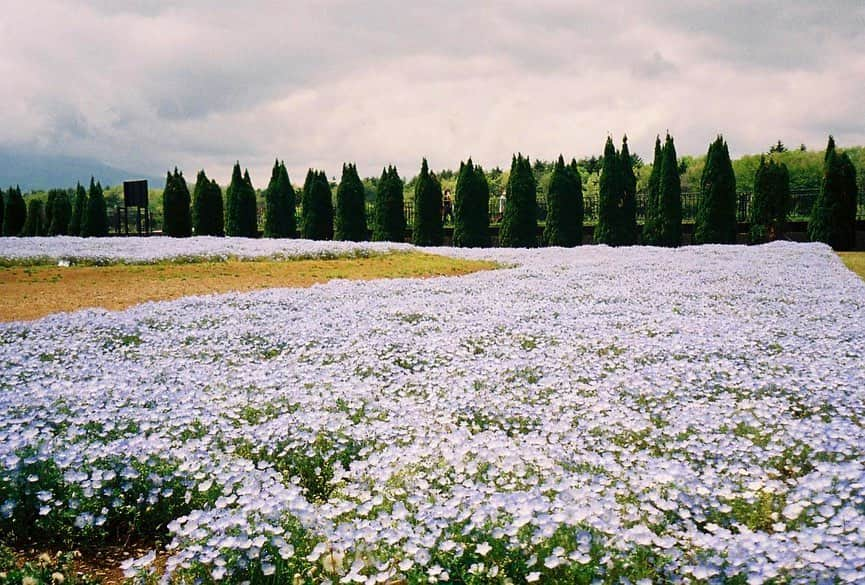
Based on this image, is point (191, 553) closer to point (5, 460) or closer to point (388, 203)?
point (5, 460)

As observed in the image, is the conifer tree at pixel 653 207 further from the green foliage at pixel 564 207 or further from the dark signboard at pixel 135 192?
the dark signboard at pixel 135 192

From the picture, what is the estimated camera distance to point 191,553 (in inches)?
142

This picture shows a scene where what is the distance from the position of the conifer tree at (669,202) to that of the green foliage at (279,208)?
18793 millimetres

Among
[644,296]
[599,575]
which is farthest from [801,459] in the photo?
[644,296]

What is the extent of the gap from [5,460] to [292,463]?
6.21ft

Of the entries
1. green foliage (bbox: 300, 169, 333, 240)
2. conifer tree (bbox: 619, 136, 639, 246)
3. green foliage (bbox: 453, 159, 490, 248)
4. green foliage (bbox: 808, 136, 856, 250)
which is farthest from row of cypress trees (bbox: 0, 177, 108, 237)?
green foliage (bbox: 808, 136, 856, 250)

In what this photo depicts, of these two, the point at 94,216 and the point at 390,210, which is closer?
the point at 390,210

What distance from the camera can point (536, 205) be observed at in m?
33.5

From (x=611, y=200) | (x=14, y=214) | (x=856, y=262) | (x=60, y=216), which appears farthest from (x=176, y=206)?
(x=856, y=262)

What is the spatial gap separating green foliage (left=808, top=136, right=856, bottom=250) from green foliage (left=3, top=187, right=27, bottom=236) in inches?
1985

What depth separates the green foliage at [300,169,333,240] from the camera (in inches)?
1437

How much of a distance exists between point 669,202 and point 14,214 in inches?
1775

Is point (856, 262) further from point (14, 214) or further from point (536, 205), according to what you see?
point (14, 214)

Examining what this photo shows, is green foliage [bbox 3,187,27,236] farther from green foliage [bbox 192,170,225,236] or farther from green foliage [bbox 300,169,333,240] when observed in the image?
green foliage [bbox 300,169,333,240]
